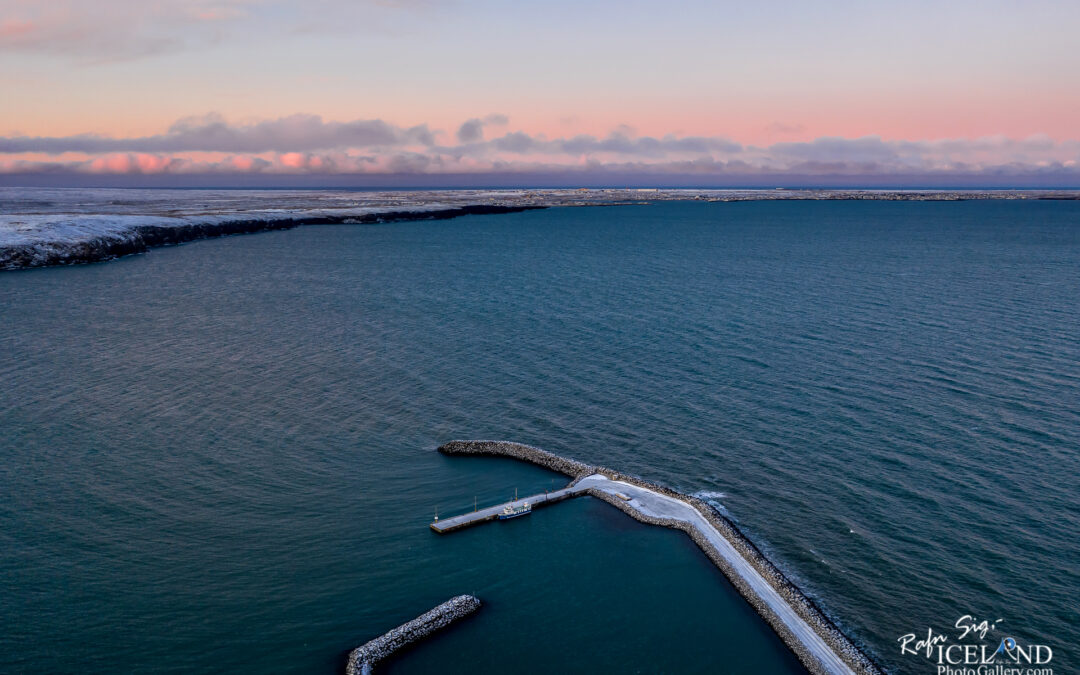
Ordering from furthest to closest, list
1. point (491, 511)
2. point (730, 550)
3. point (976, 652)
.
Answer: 1. point (491, 511)
2. point (730, 550)
3. point (976, 652)

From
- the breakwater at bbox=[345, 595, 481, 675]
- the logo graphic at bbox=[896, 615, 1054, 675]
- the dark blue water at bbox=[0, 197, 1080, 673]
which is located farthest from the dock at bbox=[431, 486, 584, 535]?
Result: the logo graphic at bbox=[896, 615, 1054, 675]

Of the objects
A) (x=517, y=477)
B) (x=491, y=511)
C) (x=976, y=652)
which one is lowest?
(x=976, y=652)

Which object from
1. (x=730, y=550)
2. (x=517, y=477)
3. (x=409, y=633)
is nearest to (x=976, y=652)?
(x=730, y=550)

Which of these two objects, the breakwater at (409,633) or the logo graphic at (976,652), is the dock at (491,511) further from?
the logo graphic at (976,652)

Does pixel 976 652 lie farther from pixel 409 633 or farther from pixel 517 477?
pixel 517 477

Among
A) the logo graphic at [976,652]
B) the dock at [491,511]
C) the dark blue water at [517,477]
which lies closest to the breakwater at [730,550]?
the dock at [491,511]

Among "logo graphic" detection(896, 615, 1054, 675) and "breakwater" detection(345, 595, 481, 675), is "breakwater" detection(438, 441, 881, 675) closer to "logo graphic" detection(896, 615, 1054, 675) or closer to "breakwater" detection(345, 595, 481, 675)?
"logo graphic" detection(896, 615, 1054, 675)
